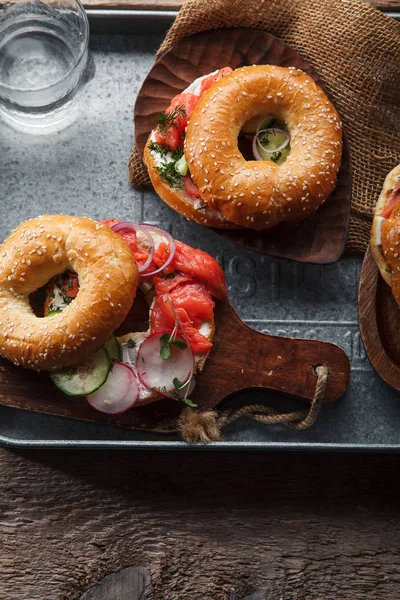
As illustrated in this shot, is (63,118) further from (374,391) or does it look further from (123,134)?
(374,391)

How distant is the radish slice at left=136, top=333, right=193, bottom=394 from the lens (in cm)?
344

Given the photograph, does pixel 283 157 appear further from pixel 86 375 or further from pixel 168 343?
pixel 86 375

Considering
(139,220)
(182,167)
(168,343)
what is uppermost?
(182,167)

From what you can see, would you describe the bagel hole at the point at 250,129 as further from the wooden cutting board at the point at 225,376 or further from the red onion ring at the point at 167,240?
the wooden cutting board at the point at 225,376

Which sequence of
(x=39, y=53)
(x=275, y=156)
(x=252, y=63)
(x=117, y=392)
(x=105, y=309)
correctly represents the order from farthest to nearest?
(x=39, y=53)
(x=252, y=63)
(x=275, y=156)
(x=117, y=392)
(x=105, y=309)

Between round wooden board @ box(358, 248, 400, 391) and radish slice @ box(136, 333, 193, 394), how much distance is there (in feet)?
2.90

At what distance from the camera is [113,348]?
3488mm

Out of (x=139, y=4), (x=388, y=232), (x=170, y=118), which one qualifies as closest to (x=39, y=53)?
(x=139, y=4)

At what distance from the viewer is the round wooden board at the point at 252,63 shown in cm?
369

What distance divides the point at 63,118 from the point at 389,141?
1649 millimetres

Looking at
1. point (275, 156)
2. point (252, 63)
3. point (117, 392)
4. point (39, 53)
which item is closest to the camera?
point (117, 392)

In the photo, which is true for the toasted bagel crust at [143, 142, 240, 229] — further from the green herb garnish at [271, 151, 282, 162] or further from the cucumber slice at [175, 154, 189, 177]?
the green herb garnish at [271, 151, 282, 162]

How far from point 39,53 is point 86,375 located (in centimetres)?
172

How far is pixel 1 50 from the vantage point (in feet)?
13.0
